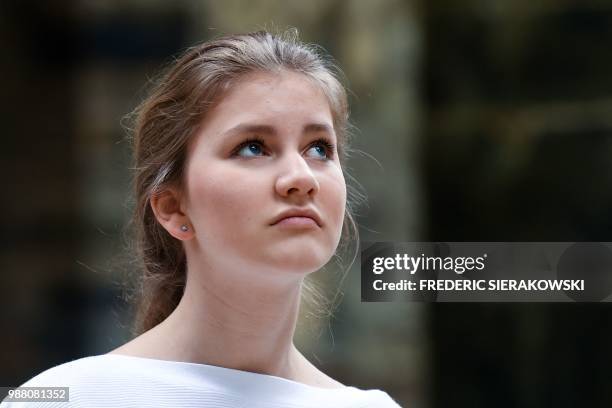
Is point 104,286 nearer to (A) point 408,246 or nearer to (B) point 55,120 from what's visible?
(B) point 55,120

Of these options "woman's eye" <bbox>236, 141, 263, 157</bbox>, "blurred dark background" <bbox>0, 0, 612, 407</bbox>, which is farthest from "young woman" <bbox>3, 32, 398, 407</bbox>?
"blurred dark background" <bbox>0, 0, 612, 407</bbox>

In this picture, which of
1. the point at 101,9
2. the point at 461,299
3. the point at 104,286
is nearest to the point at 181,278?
the point at 461,299

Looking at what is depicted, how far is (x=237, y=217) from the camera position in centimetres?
241

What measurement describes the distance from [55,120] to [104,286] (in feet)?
4.91

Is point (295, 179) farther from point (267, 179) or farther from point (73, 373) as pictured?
point (73, 373)

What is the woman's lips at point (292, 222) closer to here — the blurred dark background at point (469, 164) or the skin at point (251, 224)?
the skin at point (251, 224)

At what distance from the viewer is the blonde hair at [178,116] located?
2.54 m

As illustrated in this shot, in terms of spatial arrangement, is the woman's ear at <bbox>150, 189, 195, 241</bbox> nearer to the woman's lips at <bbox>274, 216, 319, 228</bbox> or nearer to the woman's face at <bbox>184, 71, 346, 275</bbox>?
the woman's face at <bbox>184, 71, 346, 275</bbox>

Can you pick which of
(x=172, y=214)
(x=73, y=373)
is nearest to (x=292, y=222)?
(x=172, y=214)

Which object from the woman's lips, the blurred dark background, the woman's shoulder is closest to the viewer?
the woman's lips

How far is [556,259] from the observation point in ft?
9.82

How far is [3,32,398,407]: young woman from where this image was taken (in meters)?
2.42

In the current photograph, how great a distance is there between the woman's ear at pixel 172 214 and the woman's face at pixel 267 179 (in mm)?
38

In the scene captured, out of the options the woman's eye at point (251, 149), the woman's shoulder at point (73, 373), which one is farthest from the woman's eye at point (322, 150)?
the woman's shoulder at point (73, 373)
